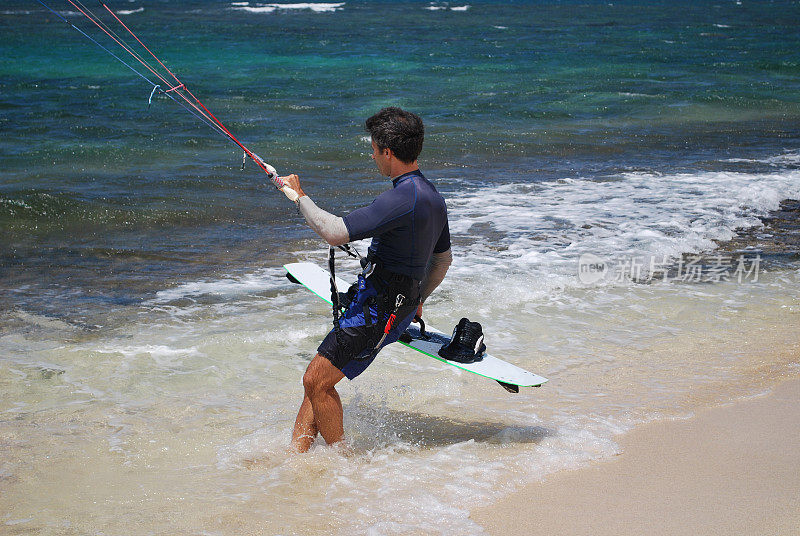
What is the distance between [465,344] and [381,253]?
99 centimetres

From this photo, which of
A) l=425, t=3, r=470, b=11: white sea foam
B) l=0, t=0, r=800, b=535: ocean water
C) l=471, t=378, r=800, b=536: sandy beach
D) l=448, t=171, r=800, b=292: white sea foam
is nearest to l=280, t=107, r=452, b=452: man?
l=0, t=0, r=800, b=535: ocean water

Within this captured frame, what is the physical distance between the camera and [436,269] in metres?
4.46

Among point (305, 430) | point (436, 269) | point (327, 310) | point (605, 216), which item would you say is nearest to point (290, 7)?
point (605, 216)

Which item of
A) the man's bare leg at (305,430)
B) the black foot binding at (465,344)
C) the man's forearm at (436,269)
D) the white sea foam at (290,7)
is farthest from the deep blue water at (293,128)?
the white sea foam at (290,7)

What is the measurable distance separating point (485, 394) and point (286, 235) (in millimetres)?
5120

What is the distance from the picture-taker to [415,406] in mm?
5312

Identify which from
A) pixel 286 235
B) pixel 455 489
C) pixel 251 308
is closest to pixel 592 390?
pixel 455 489

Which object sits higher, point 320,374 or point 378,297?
point 378,297

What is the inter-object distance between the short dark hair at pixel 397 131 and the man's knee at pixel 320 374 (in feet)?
3.52

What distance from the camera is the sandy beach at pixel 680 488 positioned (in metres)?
3.64

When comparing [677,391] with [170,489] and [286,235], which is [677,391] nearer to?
[170,489]

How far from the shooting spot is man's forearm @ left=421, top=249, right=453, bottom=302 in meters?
4.43

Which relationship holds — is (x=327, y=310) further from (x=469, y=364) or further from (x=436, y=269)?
(x=436, y=269)

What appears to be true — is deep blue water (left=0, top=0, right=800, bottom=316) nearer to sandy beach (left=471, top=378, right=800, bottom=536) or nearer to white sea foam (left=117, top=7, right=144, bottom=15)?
sandy beach (left=471, top=378, right=800, bottom=536)
